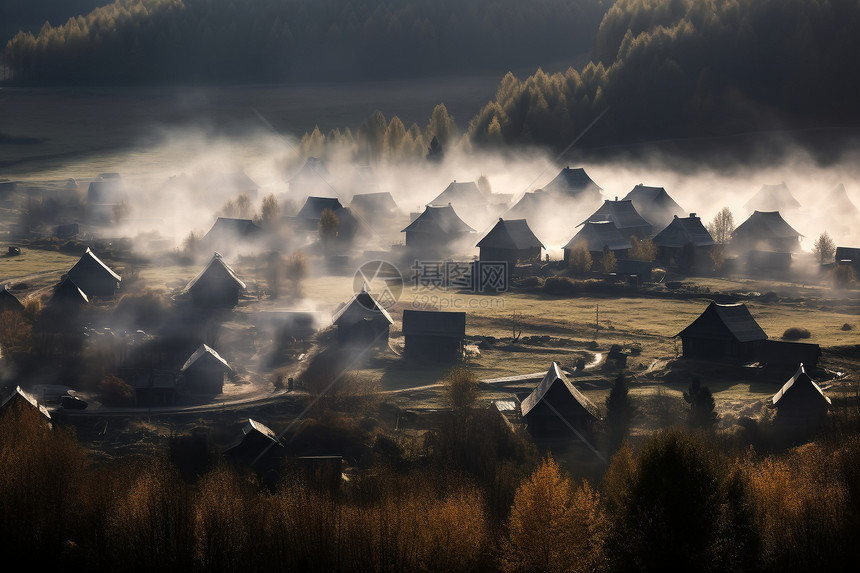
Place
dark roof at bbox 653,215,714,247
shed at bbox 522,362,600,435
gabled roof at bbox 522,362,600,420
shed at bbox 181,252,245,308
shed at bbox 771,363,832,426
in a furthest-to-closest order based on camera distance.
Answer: dark roof at bbox 653,215,714,247
shed at bbox 181,252,245,308
gabled roof at bbox 522,362,600,420
shed at bbox 771,363,832,426
shed at bbox 522,362,600,435

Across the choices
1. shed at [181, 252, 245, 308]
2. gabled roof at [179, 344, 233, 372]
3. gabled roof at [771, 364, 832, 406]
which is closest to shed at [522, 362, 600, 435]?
gabled roof at [771, 364, 832, 406]

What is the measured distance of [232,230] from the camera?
97625mm

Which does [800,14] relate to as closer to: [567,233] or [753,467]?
[567,233]

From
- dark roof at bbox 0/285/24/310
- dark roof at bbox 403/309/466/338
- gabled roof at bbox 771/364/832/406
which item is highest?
dark roof at bbox 0/285/24/310

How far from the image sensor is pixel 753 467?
3691 centimetres

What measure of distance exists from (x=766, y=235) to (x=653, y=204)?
15236 mm

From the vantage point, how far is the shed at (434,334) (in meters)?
58.5

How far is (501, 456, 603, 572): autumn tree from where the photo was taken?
3198 centimetres

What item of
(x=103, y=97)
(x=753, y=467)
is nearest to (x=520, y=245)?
(x=753, y=467)

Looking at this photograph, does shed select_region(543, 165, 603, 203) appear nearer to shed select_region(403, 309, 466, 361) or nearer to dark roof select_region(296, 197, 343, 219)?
dark roof select_region(296, 197, 343, 219)

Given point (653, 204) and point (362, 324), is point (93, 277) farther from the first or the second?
point (653, 204)

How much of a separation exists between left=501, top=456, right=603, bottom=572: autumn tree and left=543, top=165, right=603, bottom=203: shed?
82932 millimetres

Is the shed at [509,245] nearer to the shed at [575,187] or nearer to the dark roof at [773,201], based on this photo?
the shed at [575,187]

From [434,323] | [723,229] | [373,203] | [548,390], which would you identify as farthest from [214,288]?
[723,229]
